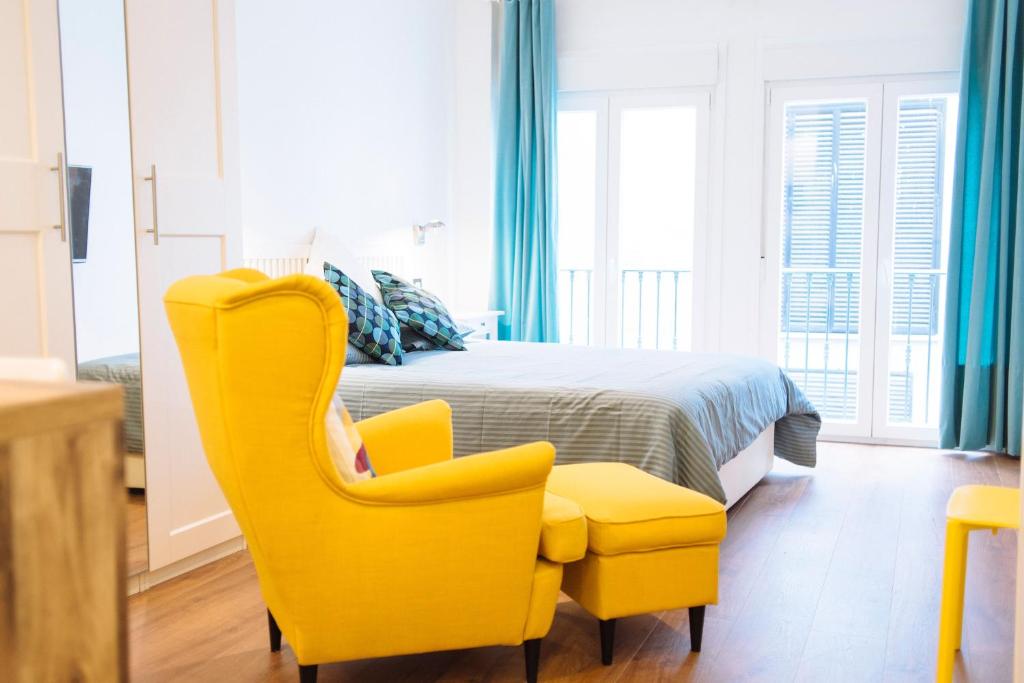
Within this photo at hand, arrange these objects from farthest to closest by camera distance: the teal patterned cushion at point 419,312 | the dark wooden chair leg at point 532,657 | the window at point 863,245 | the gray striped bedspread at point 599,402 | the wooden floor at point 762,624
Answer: the window at point 863,245
the teal patterned cushion at point 419,312
the gray striped bedspread at point 599,402
the wooden floor at point 762,624
the dark wooden chair leg at point 532,657

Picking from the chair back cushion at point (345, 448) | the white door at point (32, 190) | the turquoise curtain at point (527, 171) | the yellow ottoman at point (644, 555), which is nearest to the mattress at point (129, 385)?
the white door at point (32, 190)

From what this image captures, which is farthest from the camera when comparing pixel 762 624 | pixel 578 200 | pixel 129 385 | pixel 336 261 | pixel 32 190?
pixel 578 200

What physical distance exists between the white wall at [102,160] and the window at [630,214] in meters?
3.38

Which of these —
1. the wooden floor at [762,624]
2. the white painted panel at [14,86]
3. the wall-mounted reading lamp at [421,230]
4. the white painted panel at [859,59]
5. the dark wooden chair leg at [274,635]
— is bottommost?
the wooden floor at [762,624]

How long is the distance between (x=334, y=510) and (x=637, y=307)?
416 centimetres

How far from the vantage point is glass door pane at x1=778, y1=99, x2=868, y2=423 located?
5246mm

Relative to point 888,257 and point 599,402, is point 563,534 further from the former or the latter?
point 888,257

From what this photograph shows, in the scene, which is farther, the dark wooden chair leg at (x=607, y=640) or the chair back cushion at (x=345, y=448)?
the dark wooden chair leg at (x=607, y=640)

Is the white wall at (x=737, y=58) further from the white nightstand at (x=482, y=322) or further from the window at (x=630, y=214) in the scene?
the white nightstand at (x=482, y=322)

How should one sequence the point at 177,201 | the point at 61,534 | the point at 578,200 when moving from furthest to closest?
the point at 578,200
the point at 177,201
the point at 61,534

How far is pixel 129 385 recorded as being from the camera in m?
2.87

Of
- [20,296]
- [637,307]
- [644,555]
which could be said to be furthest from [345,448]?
[637,307]

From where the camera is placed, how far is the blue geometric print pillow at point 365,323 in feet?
12.6

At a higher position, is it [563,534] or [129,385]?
[129,385]
